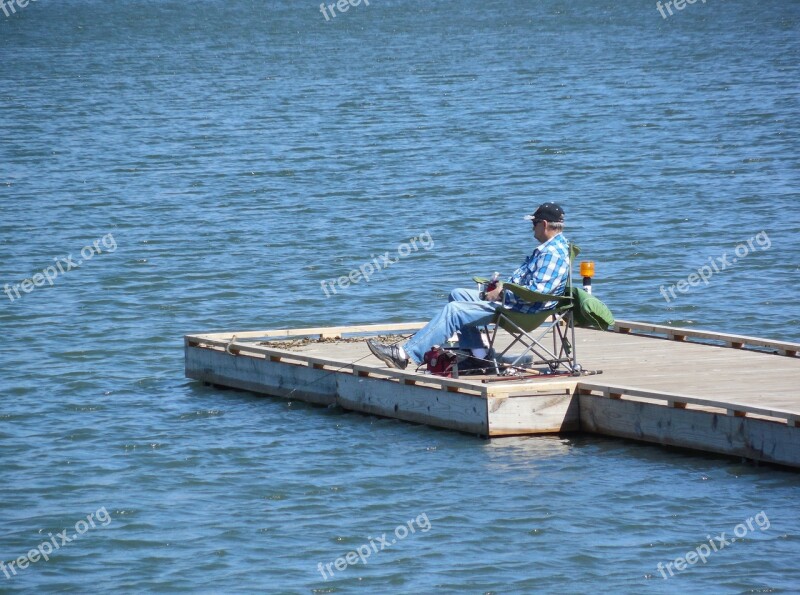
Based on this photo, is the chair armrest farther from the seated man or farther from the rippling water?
the rippling water

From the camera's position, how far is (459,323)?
12.2m

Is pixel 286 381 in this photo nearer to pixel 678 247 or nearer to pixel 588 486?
pixel 588 486

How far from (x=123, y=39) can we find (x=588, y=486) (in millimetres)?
73305

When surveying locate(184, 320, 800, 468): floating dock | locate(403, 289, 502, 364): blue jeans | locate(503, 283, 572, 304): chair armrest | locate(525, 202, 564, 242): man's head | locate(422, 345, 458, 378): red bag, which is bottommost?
locate(184, 320, 800, 468): floating dock

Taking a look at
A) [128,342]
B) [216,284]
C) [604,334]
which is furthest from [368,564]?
[216,284]

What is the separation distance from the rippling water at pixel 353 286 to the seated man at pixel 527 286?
Answer: 777 millimetres

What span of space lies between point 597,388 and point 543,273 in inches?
38.2

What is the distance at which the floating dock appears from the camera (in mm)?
11117

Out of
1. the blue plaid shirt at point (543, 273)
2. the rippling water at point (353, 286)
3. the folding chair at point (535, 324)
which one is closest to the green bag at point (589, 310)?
the folding chair at point (535, 324)

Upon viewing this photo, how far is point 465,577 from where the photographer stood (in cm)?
956

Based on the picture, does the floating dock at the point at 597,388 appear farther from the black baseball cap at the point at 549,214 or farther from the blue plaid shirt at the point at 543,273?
the black baseball cap at the point at 549,214

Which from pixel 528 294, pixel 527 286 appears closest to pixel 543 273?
→ pixel 527 286

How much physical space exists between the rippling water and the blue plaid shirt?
106 centimetres

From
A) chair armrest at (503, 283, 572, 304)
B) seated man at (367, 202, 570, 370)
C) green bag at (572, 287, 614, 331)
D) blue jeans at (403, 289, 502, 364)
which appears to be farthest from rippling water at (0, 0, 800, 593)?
chair armrest at (503, 283, 572, 304)
